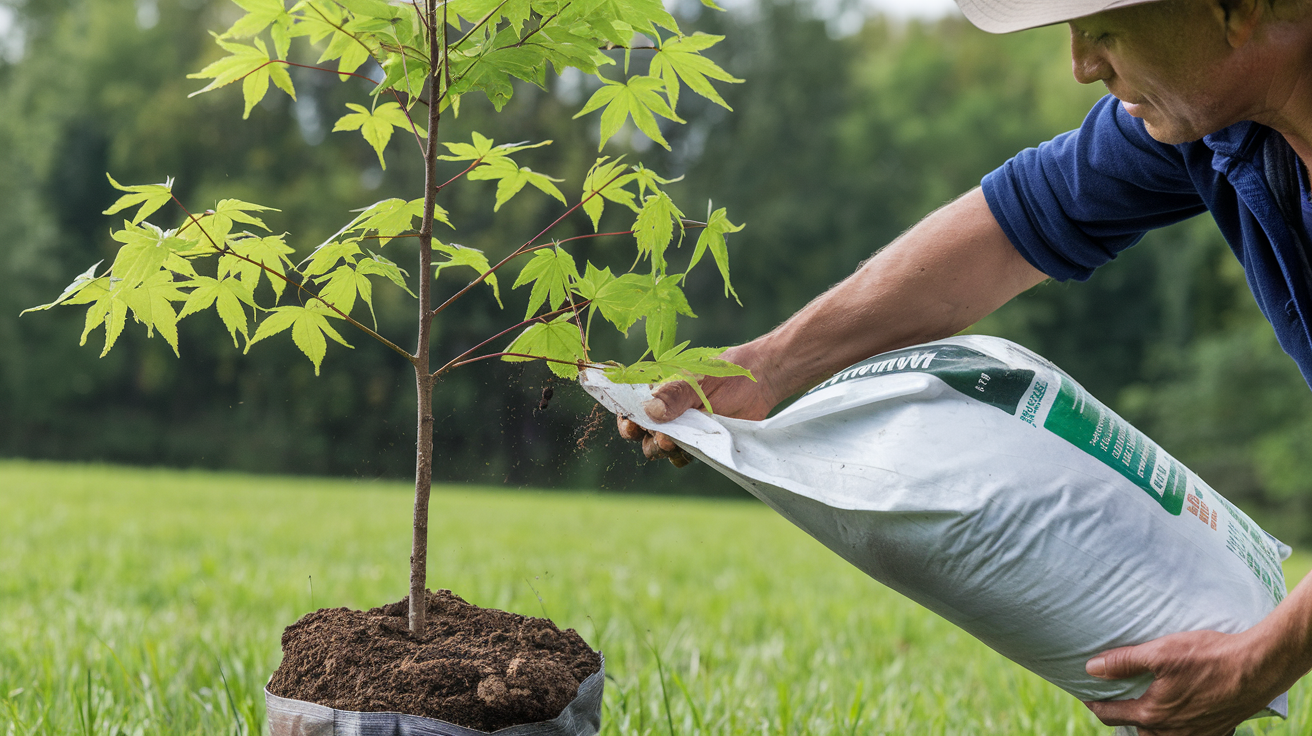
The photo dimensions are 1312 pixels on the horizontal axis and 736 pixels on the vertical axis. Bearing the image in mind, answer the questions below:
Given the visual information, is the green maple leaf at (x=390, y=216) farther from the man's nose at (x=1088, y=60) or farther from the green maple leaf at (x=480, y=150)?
the man's nose at (x=1088, y=60)

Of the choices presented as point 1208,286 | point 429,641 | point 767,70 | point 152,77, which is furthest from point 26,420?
point 1208,286

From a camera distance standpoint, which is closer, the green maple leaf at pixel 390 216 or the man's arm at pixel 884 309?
the green maple leaf at pixel 390 216

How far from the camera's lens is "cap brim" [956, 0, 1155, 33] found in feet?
4.21

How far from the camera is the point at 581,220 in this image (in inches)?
767

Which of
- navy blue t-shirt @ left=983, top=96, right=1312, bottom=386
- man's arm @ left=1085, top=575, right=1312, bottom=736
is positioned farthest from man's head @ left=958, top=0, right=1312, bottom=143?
man's arm @ left=1085, top=575, right=1312, bottom=736

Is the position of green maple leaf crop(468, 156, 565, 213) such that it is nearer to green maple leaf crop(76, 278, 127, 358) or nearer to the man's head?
green maple leaf crop(76, 278, 127, 358)

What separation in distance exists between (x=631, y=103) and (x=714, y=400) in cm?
60

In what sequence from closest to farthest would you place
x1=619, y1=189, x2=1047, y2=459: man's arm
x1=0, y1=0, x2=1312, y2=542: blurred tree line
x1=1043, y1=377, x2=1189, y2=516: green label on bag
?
x1=1043, y1=377, x2=1189, y2=516: green label on bag < x1=619, y1=189, x2=1047, y2=459: man's arm < x1=0, y1=0, x2=1312, y2=542: blurred tree line

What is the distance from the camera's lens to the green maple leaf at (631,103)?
1.50 meters

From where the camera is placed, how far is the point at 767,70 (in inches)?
1051

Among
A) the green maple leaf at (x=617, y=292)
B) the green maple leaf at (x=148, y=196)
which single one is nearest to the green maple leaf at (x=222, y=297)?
the green maple leaf at (x=148, y=196)

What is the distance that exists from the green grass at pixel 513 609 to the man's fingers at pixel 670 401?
0.42 m

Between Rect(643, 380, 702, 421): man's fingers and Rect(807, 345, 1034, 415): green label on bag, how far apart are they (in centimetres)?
24

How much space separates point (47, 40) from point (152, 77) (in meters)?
4.44
